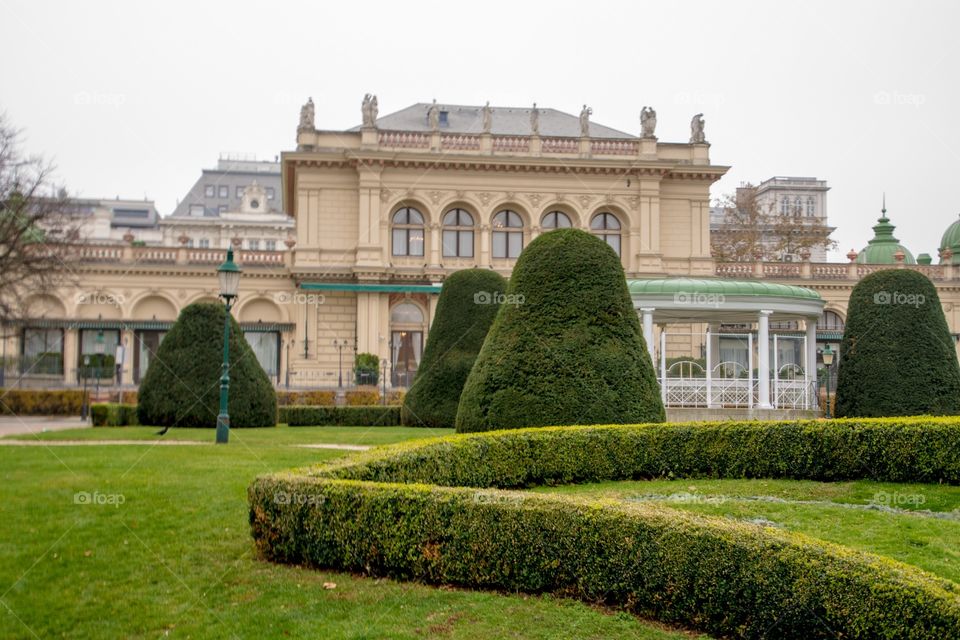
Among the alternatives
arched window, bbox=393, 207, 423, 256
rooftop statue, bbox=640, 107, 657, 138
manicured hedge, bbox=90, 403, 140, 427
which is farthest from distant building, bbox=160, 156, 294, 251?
manicured hedge, bbox=90, 403, 140, 427

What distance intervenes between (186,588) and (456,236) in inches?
1690

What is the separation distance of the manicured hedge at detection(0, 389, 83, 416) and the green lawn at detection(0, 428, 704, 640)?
21.3 meters

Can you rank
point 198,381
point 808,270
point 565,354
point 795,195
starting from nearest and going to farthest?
point 565,354
point 198,381
point 808,270
point 795,195

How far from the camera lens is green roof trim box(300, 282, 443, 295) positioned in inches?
1837

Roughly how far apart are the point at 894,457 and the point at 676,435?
3.20 metres

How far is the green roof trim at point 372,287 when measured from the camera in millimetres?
46656

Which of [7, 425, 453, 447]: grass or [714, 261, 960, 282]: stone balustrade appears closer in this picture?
[7, 425, 453, 447]: grass

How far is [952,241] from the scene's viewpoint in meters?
61.1

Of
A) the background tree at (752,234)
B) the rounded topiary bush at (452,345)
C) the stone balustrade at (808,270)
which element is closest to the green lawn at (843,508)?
the rounded topiary bush at (452,345)

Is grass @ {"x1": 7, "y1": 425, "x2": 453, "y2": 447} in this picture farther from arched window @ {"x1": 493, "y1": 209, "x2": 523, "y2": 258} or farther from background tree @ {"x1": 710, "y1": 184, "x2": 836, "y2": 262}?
background tree @ {"x1": 710, "y1": 184, "x2": 836, "y2": 262}

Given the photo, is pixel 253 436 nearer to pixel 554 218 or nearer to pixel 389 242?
pixel 389 242

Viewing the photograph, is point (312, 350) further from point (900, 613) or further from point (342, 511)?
point (900, 613)

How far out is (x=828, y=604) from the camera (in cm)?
587

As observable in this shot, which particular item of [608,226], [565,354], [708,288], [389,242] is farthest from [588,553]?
[608,226]
